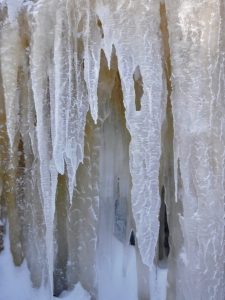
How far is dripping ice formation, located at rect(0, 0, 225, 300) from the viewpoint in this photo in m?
2.22

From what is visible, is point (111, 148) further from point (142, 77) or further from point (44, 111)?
point (142, 77)

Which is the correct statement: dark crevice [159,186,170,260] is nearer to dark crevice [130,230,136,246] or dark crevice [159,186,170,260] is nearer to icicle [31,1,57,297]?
dark crevice [130,230,136,246]

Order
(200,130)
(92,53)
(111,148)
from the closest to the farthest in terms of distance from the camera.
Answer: (200,130), (92,53), (111,148)

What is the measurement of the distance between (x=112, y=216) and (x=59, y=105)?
2.65 ft

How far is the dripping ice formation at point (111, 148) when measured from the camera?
2223 millimetres

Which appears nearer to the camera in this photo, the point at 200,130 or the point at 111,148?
the point at 200,130

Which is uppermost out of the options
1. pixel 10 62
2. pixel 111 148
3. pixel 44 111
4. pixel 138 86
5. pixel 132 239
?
pixel 10 62

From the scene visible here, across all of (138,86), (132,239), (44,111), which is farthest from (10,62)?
(132,239)

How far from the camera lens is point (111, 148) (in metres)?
2.76

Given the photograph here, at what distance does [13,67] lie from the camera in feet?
8.18

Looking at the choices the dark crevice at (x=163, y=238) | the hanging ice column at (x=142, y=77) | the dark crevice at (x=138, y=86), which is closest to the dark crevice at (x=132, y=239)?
the dark crevice at (x=163, y=238)

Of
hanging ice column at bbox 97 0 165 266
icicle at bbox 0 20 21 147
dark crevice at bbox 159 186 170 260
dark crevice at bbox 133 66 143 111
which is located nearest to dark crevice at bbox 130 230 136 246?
dark crevice at bbox 159 186 170 260

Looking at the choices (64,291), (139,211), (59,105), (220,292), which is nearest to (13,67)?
(59,105)

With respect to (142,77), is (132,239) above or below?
below
